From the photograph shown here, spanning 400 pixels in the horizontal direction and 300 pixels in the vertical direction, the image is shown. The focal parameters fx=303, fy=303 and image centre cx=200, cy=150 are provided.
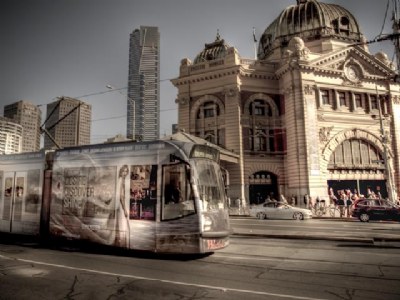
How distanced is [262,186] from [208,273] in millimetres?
29079

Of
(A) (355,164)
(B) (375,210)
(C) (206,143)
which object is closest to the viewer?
(B) (375,210)

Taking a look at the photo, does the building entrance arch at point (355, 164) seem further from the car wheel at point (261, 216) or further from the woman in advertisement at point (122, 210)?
the woman in advertisement at point (122, 210)

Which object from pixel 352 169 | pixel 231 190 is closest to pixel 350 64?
pixel 352 169

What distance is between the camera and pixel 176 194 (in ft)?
30.4

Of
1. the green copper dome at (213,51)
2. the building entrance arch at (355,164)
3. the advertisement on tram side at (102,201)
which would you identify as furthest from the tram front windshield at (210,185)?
the green copper dome at (213,51)

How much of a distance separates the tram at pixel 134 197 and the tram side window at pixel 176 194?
0.03 m

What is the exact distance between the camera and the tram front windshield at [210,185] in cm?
935

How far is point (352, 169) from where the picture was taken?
3600 cm

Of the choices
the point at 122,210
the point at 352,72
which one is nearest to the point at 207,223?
the point at 122,210

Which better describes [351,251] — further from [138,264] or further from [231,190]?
[231,190]

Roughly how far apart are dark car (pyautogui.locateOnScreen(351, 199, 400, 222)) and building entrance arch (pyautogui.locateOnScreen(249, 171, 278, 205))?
13353 millimetres

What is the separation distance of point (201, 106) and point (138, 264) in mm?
31006

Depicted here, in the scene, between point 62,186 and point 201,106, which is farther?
point 201,106

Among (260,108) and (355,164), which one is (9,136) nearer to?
(260,108)
